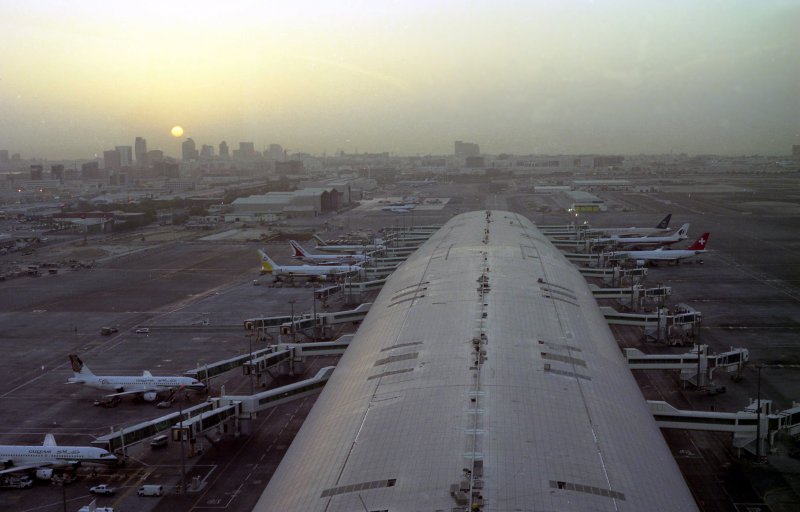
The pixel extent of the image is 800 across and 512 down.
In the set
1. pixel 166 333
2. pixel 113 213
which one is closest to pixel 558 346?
→ pixel 166 333

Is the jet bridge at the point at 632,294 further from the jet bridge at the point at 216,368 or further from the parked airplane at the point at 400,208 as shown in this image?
the parked airplane at the point at 400,208

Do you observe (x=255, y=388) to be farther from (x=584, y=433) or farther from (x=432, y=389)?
(x=584, y=433)

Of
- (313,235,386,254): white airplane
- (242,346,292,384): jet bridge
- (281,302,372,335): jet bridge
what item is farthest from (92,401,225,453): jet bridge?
(313,235,386,254): white airplane

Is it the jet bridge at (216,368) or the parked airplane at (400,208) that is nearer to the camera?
the jet bridge at (216,368)

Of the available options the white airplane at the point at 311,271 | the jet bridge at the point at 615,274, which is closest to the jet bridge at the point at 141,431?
the white airplane at the point at 311,271

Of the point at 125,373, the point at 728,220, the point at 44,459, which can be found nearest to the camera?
the point at 44,459

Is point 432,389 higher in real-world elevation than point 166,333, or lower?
higher
